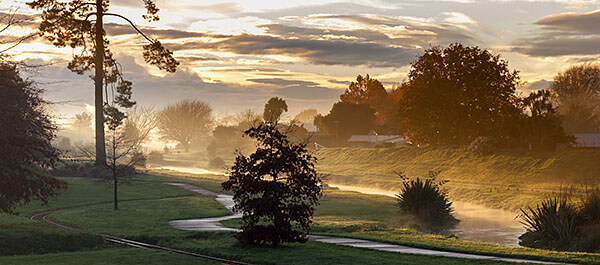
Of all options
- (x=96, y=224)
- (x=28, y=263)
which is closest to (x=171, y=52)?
(x=96, y=224)

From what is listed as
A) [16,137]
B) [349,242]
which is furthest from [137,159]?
[349,242]

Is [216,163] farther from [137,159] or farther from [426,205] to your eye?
[426,205]

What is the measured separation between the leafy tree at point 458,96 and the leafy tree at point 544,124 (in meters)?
9.99

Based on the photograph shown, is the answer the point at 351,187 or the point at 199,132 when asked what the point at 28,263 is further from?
the point at 199,132

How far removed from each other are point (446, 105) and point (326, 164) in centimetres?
2249

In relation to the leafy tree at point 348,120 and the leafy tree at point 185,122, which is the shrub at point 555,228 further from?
the leafy tree at point 185,122

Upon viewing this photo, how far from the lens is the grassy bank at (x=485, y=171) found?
53562 millimetres

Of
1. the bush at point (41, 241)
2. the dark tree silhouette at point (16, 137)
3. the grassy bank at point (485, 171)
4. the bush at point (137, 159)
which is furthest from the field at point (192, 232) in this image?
the grassy bank at point (485, 171)

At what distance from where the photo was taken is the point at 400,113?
283ft

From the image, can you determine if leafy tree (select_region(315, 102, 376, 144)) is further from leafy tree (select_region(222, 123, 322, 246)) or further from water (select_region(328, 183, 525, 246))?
leafy tree (select_region(222, 123, 322, 246))

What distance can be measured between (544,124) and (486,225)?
1242 inches

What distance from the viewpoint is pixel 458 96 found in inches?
3115

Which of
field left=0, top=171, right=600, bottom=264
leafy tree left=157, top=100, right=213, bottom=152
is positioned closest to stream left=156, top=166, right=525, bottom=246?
field left=0, top=171, right=600, bottom=264

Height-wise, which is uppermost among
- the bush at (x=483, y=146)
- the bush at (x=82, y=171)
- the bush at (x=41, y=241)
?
the bush at (x=483, y=146)
